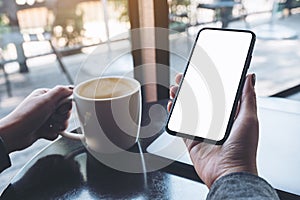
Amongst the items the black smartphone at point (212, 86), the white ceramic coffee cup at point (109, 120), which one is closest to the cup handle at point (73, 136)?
the white ceramic coffee cup at point (109, 120)

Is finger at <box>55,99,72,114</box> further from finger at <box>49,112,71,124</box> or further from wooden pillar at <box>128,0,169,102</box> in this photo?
wooden pillar at <box>128,0,169,102</box>

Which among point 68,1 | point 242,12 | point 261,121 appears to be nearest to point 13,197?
point 261,121

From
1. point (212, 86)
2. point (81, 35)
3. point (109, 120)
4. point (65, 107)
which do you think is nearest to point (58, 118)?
point (65, 107)

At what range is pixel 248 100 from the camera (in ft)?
1.42

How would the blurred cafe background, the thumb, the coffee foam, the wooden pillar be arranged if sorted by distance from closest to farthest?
the thumb < the coffee foam < the wooden pillar < the blurred cafe background

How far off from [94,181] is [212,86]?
0.22 meters

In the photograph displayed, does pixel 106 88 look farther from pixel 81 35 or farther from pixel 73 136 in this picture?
pixel 81 35

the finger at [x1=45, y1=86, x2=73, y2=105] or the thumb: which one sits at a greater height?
the thumb

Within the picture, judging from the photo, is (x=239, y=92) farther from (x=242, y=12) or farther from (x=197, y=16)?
(x=242, y=12)

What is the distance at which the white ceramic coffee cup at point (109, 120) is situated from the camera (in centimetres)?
48

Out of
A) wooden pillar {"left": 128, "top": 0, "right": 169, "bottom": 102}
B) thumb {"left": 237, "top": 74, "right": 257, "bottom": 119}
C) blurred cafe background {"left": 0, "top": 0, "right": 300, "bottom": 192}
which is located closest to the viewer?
thumb {"left": 237, "top": 74, "right": 257, "bottom": 119}

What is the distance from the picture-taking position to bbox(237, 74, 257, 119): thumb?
428mm

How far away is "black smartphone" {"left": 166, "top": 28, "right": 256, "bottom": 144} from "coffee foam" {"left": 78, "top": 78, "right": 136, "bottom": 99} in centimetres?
10

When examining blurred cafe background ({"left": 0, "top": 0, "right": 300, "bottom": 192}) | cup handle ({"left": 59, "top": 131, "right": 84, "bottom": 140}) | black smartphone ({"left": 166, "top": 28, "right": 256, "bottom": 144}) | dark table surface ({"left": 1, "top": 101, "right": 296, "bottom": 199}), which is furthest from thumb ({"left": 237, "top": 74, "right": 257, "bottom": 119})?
blurred cafe background ({"left": 0, "top": 0, "right": 300, "bottom": 192})
